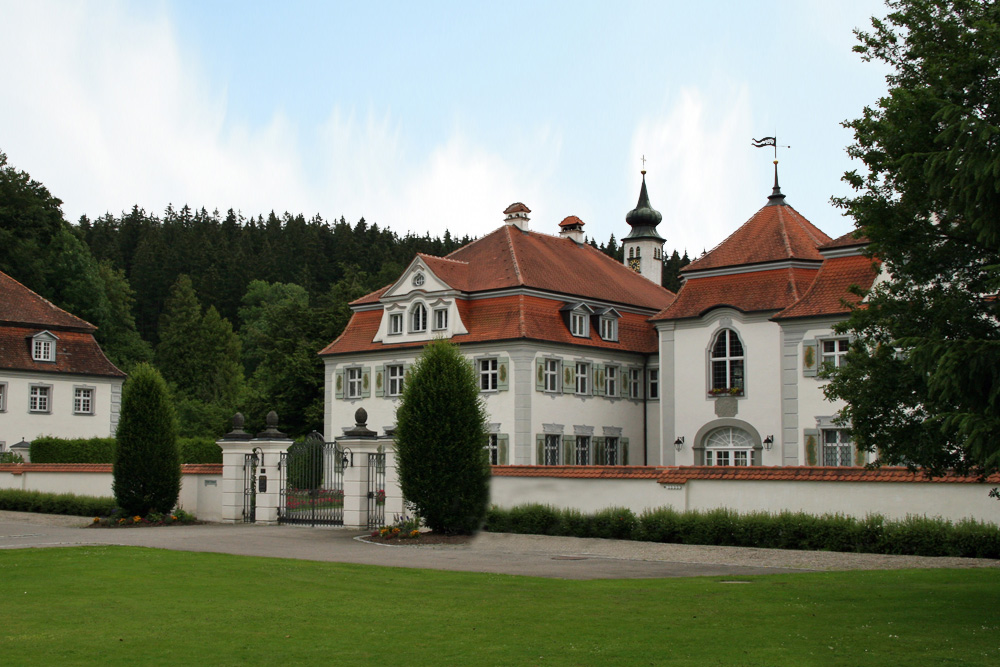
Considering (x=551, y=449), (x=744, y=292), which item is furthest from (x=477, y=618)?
(x=551, y=449)

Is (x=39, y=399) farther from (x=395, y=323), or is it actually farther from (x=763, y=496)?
(x=763, y=496)

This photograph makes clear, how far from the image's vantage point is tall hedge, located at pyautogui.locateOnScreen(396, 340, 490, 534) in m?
22.8

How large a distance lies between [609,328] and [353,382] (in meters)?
10.7

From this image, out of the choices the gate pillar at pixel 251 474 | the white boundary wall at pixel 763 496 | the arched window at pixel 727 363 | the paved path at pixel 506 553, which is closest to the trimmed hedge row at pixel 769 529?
the white boundary wall at pixel 763 496

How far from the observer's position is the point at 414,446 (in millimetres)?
22922

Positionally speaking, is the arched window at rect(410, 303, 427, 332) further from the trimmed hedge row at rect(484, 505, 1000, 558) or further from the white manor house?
the trimmed hedge row at rect(484, 505, 1000, 558)

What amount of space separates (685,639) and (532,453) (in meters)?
32.7

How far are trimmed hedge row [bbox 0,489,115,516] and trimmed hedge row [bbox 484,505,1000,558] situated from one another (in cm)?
1195

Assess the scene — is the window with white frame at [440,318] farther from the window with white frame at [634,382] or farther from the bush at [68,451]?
the bush at [68,451]

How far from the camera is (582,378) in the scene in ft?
148

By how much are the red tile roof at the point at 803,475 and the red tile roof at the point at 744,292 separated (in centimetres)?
1703

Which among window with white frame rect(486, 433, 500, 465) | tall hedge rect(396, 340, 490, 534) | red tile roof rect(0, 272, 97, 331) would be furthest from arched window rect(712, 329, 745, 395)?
red tile roof rect(0, 272, 97, 331)

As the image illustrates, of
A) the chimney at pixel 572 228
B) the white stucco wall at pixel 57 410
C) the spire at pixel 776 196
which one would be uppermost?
A: the chimney at pixel 572 228

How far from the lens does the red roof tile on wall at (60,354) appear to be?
5009 cm
